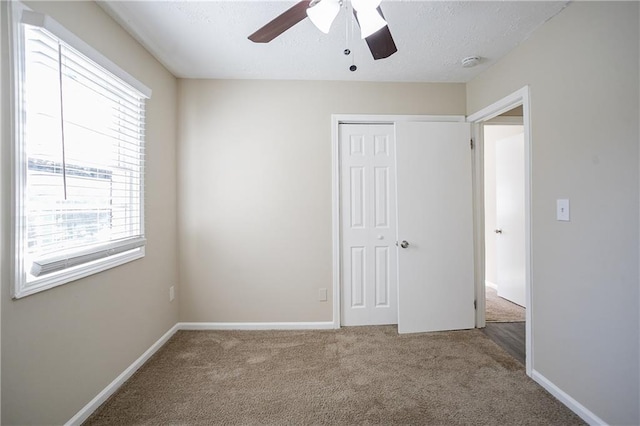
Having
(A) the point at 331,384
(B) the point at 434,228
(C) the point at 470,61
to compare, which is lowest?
(A) the point at 331,384

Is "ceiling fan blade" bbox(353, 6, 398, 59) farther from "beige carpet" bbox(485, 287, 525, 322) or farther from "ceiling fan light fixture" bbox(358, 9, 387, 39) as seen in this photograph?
"beige carpet" bbox(485, 287, 525, 322)

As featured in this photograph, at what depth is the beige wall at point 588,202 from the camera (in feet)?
4.33

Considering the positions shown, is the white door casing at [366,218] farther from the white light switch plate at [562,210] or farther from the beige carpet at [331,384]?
the white light switch plate at [562,210]

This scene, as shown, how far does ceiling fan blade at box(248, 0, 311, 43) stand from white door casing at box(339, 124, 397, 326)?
4.52 ft

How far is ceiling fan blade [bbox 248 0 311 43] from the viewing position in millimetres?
1234

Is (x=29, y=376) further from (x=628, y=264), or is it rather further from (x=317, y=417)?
(x=628, y=264)

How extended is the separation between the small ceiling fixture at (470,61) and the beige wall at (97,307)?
261cm

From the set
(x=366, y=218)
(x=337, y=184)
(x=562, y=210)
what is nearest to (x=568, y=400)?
(x=562, y=210)

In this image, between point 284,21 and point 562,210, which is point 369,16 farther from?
point 562,210

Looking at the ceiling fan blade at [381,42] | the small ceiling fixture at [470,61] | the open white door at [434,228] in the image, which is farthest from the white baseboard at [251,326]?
the small ceiling fixture at [470,61]

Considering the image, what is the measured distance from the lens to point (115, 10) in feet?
5.47

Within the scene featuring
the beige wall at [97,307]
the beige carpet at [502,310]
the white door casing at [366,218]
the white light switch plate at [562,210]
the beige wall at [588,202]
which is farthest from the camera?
the beige carpet at [502,310]

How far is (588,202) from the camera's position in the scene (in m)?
1.50

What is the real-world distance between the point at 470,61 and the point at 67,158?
9.54 feet
